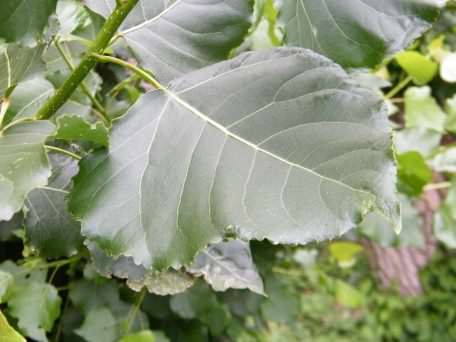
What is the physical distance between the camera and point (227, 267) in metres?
0.95

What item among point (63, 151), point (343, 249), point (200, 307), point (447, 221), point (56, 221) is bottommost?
point (343, 249)

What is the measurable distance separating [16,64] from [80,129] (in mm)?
203

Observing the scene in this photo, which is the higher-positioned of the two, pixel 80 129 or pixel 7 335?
pixel 80 129

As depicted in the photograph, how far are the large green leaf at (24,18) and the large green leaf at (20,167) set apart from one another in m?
0.12

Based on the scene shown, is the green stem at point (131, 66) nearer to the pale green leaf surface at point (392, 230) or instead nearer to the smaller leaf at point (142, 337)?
the smaller leaf at point (142, 337)

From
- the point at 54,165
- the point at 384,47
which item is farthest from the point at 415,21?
the point at 54,165

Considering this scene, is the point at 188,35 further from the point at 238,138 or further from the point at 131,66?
the point at 238,138

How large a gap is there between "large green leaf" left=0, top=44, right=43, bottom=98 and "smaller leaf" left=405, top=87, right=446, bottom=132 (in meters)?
1.07

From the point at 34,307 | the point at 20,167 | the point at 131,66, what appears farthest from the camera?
the point at 34,307

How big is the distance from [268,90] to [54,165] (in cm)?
39

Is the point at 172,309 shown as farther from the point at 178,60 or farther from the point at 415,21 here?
the point at 415,21

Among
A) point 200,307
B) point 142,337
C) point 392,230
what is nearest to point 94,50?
point 142,337

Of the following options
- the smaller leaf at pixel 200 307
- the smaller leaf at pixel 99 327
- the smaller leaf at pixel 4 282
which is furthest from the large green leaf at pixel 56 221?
the smaller leaf at pixel 200 307

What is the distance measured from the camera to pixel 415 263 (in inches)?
155
